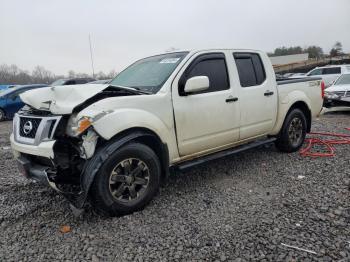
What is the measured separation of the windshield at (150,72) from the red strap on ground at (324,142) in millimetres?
2971

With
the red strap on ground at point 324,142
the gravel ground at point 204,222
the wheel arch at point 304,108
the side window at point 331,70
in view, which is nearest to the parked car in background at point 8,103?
the gravel ground at point 204,222

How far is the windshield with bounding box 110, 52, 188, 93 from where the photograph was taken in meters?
3.73

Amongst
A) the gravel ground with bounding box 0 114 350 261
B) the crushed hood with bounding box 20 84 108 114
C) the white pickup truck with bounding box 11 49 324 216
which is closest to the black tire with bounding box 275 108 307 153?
the white pickup truck with bounding box 11 49 324 216

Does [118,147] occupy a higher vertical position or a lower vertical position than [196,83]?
lower

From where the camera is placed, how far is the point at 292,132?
531cm

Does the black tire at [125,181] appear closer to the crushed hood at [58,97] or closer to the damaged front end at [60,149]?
the damaged front end at [60,149]

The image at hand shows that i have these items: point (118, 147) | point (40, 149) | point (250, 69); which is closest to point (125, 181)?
point (118, 147)

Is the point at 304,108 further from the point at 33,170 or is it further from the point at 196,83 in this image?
the point at 33,170

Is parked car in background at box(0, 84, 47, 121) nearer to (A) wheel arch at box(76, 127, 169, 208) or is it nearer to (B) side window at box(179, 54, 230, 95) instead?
(B) side window at box(179, 54, 230, 95)

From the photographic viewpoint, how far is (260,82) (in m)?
4.68

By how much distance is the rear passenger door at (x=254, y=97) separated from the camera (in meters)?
4.34

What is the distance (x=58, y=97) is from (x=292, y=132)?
3.96 m

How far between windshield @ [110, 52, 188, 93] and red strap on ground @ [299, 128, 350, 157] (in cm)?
297

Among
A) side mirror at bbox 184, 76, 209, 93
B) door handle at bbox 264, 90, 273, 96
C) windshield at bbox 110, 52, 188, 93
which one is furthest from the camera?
door handle at bbox 264, 90, 273, 96
